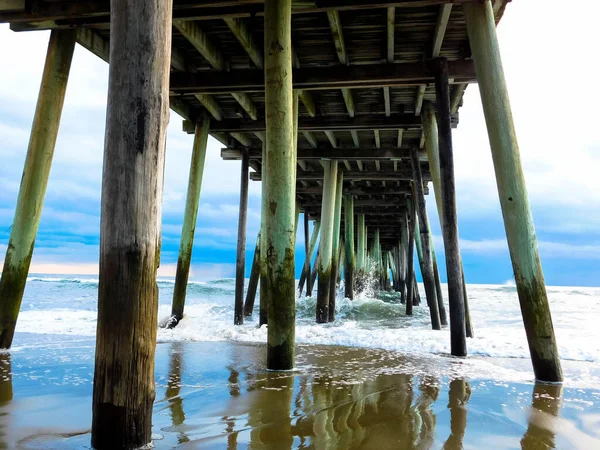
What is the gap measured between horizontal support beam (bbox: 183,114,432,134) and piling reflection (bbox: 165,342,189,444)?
533 centimetres

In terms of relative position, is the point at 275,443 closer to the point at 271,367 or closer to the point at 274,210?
the point at 271,367

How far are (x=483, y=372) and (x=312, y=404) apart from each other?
7.84 feet

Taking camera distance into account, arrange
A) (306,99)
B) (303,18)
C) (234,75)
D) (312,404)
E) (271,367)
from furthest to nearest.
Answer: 1. (306,99)
2. (234,75)
3. (303,18)
4. (271,367)
5. (312,404)

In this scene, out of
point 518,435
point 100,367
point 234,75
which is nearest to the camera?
point 100,367

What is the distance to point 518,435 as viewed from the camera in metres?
2.63

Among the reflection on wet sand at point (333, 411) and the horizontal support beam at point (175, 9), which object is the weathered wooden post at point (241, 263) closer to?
the horizontal support beam at point (175, 9)

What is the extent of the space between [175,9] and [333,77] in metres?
2.55

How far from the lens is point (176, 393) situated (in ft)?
11.0

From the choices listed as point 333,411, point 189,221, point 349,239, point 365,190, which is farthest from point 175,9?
point 365,190

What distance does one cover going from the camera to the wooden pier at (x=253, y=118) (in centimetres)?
217

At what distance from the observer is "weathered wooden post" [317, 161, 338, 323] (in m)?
10.6

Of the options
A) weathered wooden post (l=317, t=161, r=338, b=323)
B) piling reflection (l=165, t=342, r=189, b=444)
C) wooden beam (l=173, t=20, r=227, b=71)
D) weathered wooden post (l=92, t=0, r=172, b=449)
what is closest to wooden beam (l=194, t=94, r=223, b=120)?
wooden beam (l=173, t=20, r=227, b=71)

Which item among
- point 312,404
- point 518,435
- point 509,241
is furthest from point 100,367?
point 509,241

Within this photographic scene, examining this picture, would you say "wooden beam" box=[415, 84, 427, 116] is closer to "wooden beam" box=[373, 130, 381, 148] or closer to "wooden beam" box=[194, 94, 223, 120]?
"wooden beam" box=[373, 130, 381, 148]
